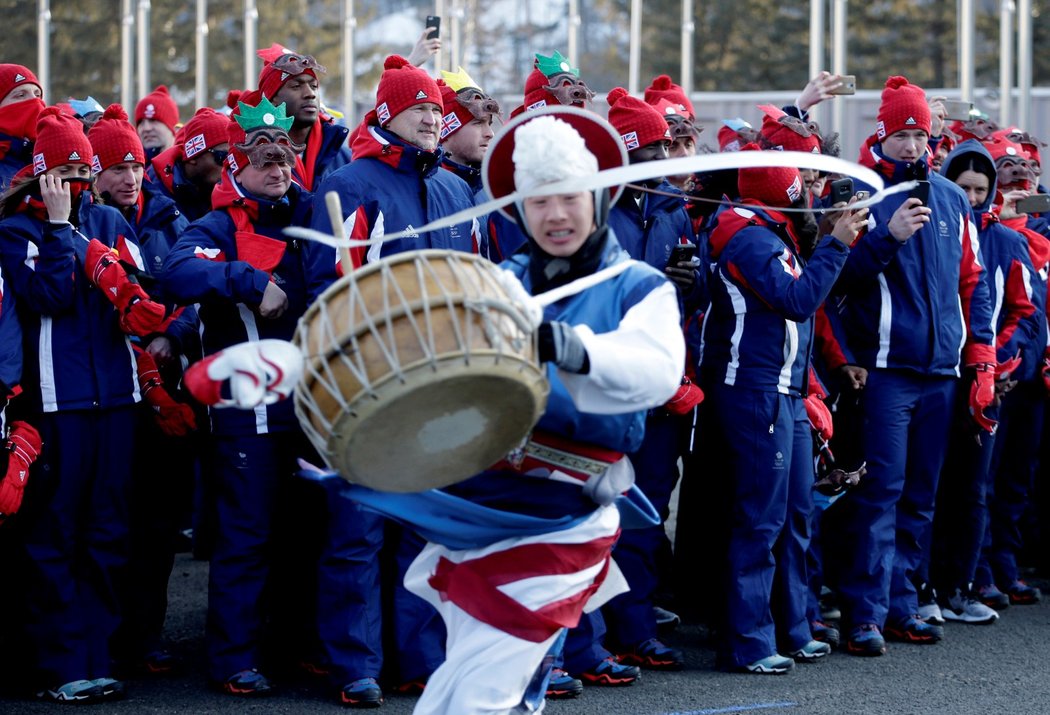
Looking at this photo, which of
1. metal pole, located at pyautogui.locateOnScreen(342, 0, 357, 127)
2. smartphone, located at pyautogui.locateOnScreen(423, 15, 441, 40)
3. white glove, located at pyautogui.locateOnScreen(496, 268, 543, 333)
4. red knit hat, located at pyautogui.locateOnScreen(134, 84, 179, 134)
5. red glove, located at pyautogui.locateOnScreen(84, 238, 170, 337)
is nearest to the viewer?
white glove, located at pyautogui.locateOnScreen(496, 268, 543, 333)

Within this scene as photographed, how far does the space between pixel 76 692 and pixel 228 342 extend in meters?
1.49

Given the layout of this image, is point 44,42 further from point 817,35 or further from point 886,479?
point 886,479

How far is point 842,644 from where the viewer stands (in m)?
6.90

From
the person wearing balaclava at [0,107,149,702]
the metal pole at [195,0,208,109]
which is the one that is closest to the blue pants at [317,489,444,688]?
the person wearing balaclava at [0,107,149,702]

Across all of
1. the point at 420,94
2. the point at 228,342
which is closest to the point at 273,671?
the point at 228,342

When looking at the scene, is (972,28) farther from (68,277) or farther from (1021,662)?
(68,277)

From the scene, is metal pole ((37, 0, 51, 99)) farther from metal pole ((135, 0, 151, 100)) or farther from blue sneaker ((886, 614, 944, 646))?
blue sneaker ((886, 614, 944, 646))

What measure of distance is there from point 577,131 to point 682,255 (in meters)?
2.30

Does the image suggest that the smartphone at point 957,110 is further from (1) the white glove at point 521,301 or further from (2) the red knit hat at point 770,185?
(1) the white glove at point 521,301

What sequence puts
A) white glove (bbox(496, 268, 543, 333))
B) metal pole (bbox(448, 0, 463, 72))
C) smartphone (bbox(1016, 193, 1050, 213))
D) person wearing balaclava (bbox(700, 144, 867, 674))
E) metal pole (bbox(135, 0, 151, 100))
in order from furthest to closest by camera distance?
1. metal pole (bbox(135, 0, 151, 100))
2. metal pole (bbox(448, 0, 463, 72))
3. smartphone (bbox(1016, 193, 1050, 213))
4. person wearing balaclava (bbox(700, 144, 867, 674))
5. white glove (bbox(496, 268, 543, 333))

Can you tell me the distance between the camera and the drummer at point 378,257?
5840 millimetres

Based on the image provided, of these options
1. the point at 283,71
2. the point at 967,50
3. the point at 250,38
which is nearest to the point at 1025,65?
the point at 967,50

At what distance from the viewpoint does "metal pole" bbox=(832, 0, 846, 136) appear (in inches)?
647

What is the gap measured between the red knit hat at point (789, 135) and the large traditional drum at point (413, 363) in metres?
3.83
